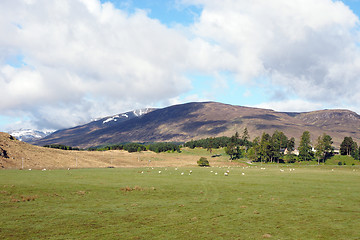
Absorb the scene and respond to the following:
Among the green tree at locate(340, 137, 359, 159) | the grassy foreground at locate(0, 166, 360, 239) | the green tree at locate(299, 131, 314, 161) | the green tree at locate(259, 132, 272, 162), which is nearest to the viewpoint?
the grassy foreground at locate(0, 166, 360, 239)

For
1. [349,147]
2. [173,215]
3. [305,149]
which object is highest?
[349,147]

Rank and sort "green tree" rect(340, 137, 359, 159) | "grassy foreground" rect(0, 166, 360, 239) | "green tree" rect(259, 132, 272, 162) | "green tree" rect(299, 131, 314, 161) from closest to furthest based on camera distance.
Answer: "grassy foreground" rect(0, 166, 360, 239) → "green tree" rect(259, 132, 272, 162) → "green tree" rect(299, 131, 314, 161) → "green tree" rect(340, 137, 359, 159)

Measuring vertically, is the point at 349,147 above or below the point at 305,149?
above

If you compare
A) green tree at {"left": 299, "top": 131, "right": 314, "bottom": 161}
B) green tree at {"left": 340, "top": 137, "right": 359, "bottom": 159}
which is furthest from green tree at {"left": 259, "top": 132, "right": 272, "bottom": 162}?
green tree at {"left": 340, "top": 137, "right": 359, "bottom": 159}

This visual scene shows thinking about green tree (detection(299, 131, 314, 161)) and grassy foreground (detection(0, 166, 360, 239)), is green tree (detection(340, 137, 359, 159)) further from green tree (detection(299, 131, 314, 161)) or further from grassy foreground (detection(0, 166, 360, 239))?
grassy foreground (detection(0, 166, 360, 239))

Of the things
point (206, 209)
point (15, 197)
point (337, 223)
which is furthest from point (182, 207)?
point (15, 197)

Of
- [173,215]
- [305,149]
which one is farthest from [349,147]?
[173,215]

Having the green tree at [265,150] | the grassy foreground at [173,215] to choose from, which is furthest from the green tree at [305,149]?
the grassy foreground at [173,215]

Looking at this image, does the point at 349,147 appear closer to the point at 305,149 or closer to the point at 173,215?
the point at 305,149

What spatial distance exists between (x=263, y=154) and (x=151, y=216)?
135170 millimetres

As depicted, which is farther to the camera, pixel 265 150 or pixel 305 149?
pixel 305 149

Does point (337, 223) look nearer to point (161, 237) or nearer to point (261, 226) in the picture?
point (261, 226)

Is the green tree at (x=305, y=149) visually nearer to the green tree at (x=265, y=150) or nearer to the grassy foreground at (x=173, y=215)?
the green tree at (x=265, y=150)

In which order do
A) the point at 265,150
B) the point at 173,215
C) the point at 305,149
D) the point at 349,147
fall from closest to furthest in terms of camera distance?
1. the point at 173,215
2. the point at 265,150
3. the point at 305,149
4. the point at 349,147
